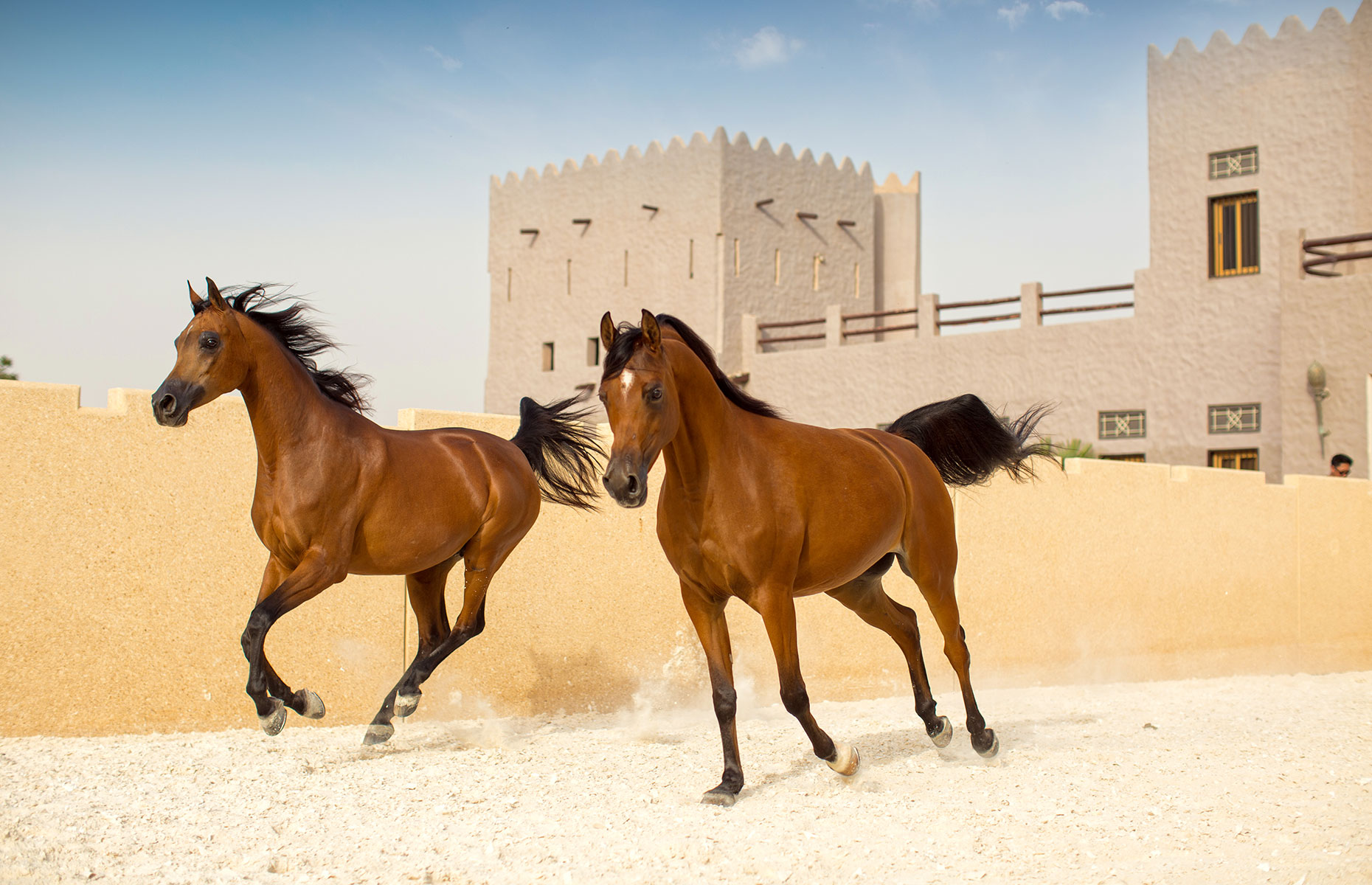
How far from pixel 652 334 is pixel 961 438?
3111 millimetres

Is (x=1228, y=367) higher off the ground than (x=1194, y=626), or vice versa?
(x=1228, y=367)

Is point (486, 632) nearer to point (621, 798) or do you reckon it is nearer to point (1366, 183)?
point (621, 798)

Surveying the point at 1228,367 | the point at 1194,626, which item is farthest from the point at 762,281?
the point at 1194,626

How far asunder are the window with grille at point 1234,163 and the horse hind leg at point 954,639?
17.1m

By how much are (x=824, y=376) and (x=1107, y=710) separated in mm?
15911

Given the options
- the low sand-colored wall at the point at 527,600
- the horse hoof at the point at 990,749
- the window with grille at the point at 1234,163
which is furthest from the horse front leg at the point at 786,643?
the window with grille at the point at 1234,163

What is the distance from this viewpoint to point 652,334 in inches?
188

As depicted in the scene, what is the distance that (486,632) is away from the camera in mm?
7379

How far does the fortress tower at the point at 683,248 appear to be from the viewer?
2775cm

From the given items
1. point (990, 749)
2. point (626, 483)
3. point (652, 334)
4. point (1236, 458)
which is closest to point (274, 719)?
point (626, 483)

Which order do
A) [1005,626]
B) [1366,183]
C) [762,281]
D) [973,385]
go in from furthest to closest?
1. [762,281]
2. [973,385]
3. [1366,183]
4. [1005,626]

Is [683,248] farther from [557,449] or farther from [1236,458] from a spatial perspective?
[557,449]

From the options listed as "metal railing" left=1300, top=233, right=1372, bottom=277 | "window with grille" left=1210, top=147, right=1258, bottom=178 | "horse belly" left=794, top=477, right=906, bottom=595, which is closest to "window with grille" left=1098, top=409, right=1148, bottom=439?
"metal railing" left=1300, top=233, right=1372, bottom=277

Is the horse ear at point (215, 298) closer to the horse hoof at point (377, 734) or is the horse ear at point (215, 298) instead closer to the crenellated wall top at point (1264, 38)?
the horse hoof at point (377, 734)
